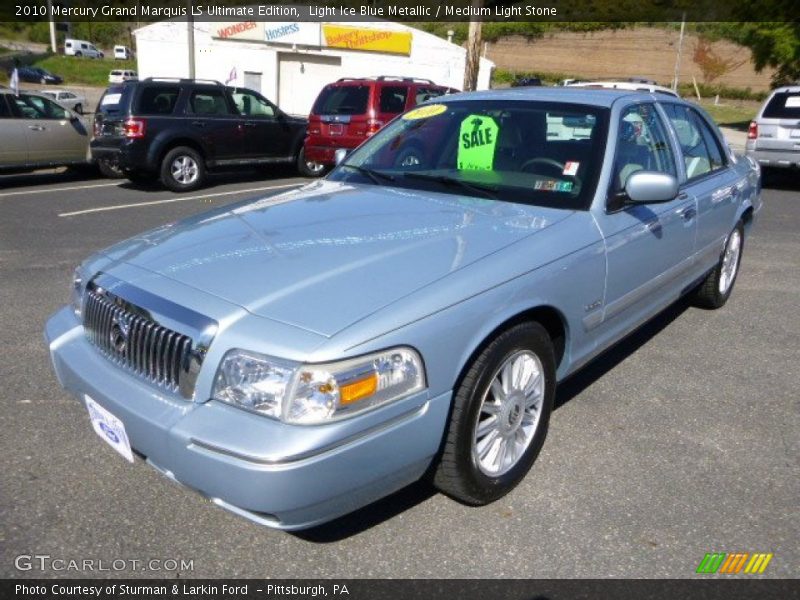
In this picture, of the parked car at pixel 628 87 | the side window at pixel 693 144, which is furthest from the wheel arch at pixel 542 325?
the parked car at pixel 628 87

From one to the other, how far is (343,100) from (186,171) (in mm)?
2913

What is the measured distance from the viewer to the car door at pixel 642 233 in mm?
3488

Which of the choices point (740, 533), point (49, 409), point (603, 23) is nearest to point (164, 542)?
point (49, 409)

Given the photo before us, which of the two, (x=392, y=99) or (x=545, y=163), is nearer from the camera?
(x=545, y=163)

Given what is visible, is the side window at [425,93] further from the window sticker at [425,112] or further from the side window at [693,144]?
the window sticker at [425,112]

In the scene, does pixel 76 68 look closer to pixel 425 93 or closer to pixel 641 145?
pixel 425 93

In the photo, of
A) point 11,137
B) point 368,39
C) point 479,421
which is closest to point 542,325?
point 479,421

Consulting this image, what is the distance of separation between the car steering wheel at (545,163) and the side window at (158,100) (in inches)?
355

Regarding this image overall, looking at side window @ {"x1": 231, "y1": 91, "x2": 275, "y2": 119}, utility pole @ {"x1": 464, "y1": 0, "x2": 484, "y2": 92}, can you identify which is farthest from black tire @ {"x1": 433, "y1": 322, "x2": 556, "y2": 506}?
utility pole @ {"x1": 464, "y1": 0, "x2": 484, "y2": 92}

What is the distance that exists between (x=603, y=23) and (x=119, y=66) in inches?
1421

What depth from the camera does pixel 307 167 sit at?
13430 millimetres

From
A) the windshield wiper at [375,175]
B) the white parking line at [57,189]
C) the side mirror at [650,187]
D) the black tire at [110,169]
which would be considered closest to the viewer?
the side mirror at [650,187]

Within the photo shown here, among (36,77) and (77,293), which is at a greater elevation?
(36,77)

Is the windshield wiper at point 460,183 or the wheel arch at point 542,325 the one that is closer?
the wheel arch at point 542,325
